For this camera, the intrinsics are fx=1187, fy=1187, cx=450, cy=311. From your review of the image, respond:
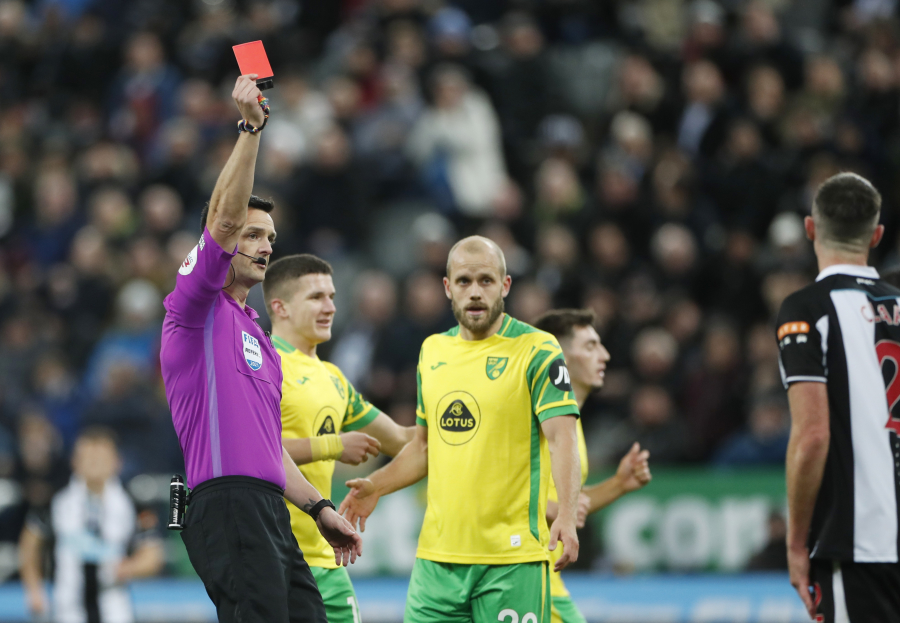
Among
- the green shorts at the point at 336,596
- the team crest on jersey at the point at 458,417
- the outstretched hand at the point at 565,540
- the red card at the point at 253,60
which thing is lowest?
the green shorts at the point at 336,596

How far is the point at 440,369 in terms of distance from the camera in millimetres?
6691

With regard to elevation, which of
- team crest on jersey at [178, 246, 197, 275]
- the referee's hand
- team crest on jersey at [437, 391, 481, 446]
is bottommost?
the referee's hand

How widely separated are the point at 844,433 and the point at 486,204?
10378mm

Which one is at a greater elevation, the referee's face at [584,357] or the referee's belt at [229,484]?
the referee's face at [584,357]

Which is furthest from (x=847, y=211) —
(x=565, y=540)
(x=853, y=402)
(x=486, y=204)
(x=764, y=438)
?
(x=486, y=204)

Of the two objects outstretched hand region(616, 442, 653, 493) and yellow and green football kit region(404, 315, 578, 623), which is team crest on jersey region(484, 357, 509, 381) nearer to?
yellow and green football kit region(404, 315, 578, 623)

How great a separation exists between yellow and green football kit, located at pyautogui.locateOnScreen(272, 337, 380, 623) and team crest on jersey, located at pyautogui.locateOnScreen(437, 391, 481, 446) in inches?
36.1

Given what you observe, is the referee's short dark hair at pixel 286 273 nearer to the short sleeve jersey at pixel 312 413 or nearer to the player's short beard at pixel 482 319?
the short sleeve jersey at pixel 312 413

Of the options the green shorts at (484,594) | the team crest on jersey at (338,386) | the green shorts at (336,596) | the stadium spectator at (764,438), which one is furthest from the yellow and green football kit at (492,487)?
the stadium spectator at (764,438)

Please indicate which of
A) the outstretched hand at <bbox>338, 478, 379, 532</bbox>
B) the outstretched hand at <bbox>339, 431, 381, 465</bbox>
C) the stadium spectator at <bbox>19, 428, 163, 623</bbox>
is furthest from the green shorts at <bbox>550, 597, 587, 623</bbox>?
the stadium spectator at <bbox>19, 428, 163, 623</bbox>

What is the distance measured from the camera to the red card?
214 inches

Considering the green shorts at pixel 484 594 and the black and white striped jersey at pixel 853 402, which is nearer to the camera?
the black and white striped jersey at pixel 853 402

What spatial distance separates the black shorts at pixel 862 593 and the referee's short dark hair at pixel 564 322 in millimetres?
2790

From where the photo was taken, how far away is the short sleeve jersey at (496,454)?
20.9ft
